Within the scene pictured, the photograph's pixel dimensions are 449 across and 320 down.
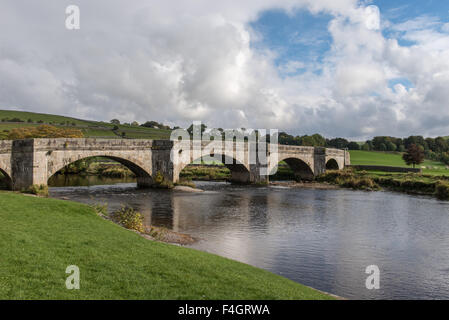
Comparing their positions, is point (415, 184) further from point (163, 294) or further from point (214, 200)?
point (163, 294)

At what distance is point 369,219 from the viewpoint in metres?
25.7

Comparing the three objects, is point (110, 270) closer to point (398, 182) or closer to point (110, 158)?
point (110, 158)

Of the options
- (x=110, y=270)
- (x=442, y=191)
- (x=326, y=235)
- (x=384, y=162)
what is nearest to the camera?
(x=110, y=270)

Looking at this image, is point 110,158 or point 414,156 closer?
point 110,158

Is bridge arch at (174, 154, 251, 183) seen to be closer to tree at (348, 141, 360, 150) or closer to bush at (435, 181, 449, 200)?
bush at (435, 181, 449, 200)

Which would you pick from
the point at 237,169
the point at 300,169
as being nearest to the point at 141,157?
the point at 237,169

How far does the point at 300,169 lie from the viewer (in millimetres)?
65000

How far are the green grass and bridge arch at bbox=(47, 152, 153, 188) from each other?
20414 millimetres

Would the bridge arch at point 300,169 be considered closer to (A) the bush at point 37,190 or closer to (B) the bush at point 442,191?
(B) the bush at point 442,191

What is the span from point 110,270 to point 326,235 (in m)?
14.3

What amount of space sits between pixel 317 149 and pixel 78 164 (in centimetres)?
4243

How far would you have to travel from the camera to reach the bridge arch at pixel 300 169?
61.3 m

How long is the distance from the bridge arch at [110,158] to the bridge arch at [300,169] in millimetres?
25140

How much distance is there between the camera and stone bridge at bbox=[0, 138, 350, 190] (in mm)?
30766
